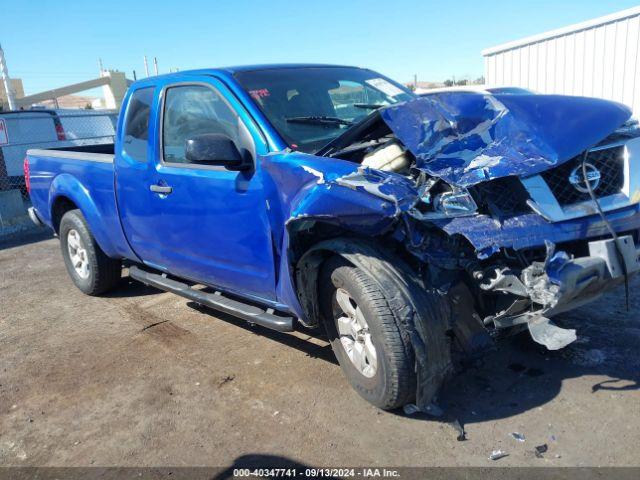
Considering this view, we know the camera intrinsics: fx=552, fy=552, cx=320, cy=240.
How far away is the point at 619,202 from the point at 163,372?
308 centimetres

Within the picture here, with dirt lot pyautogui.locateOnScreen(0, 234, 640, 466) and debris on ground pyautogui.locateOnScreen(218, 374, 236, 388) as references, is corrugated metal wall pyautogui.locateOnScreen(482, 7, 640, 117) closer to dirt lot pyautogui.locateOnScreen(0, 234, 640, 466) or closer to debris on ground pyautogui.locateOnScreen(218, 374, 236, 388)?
dirt lot pyautogui.locateOnScreen(0, 234, 640, 466)

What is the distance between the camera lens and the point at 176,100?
4.13 m

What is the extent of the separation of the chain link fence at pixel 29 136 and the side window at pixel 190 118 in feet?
22.3

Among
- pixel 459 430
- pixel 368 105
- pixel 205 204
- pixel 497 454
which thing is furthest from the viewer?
pixel 368 105

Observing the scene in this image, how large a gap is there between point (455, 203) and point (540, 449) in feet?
4.21

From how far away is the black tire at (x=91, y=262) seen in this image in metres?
5.34

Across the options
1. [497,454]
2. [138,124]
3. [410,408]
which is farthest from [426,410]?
[138,124]

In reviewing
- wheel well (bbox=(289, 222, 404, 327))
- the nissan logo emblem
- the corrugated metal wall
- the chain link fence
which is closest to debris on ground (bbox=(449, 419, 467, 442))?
wheel well (bbox=(289, 222, 404, 327))

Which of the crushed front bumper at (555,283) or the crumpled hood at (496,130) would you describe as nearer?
the crushed front bumper at (555,283)

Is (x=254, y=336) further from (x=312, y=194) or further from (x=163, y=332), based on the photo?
(x=312, y=194)

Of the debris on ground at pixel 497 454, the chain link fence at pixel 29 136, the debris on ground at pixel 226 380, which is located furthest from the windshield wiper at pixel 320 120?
the chain link fence at pixel 29 136

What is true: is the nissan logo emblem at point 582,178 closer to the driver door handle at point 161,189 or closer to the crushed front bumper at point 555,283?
the crushed front bumper at point 555,283

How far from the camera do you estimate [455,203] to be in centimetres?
272

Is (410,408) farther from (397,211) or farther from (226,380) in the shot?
(226,380)
